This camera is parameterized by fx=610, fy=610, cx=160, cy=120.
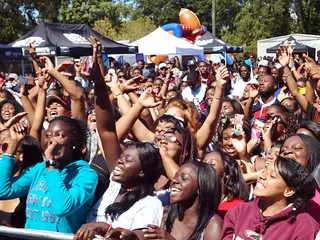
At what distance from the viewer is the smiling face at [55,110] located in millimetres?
6438

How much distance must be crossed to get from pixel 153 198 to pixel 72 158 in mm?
776

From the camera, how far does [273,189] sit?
3.43m

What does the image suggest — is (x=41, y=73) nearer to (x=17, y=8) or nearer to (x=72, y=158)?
(x=72, y=158)

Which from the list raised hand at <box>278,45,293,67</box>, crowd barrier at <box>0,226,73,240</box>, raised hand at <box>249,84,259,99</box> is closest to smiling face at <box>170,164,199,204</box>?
crowd barrier at <box>0,226,73,240</box>

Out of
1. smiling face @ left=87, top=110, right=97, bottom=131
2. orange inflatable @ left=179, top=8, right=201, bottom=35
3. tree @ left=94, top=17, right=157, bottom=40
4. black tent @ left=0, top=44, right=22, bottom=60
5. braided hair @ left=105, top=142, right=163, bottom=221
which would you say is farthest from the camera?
tree @ left=94, top=17, right=157, bottom=40

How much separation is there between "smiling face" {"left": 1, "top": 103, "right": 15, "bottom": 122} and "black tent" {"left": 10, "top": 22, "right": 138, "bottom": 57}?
1035 centimetres

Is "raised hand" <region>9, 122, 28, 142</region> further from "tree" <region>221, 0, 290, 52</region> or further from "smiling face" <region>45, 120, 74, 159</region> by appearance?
"tree" <region>221, 0, 290, 52</region>

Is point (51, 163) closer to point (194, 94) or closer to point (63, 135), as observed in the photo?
point (63, 135)

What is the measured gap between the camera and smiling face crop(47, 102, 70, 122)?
6.44m

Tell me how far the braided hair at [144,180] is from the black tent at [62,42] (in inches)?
533

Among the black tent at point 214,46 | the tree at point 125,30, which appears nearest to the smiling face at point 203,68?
the black tent at point 214,46

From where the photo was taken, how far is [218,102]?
541cm

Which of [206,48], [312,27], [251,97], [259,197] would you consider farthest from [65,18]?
[259,197]

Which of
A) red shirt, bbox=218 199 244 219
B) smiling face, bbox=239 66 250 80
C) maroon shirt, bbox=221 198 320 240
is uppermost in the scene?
smiling face, bbox=239 66 250 80
